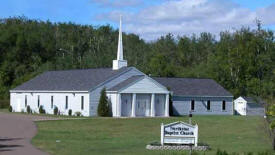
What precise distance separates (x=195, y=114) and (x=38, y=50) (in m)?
49.0

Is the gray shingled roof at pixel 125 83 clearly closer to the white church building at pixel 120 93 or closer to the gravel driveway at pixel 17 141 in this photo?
the white church building at pixel 120 93

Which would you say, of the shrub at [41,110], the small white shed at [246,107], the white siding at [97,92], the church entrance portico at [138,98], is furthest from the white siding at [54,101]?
the small white shed at [246,107]

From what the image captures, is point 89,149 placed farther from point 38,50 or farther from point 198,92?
point 38,50

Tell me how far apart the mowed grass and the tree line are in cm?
2413

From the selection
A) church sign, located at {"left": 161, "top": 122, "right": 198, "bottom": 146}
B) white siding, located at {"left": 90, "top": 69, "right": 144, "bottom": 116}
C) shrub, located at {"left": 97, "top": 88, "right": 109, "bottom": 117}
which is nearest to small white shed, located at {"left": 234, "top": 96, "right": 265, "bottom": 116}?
white siding, located at {"left": 90, "top": 69, "right": 144, "bottom": 116}

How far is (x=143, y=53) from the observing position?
12738cm

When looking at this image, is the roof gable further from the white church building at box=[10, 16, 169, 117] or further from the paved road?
the paved road

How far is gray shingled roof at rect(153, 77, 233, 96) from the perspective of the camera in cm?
6819

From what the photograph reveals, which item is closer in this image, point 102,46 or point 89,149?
point 89,149

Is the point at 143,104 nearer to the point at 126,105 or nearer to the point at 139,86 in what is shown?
the point at 126,105

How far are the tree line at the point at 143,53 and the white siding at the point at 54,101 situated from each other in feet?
43.7

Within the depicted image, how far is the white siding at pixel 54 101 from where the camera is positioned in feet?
205

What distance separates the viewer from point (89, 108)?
199 feet

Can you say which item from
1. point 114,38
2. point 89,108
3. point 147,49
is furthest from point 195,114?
point 114,38
